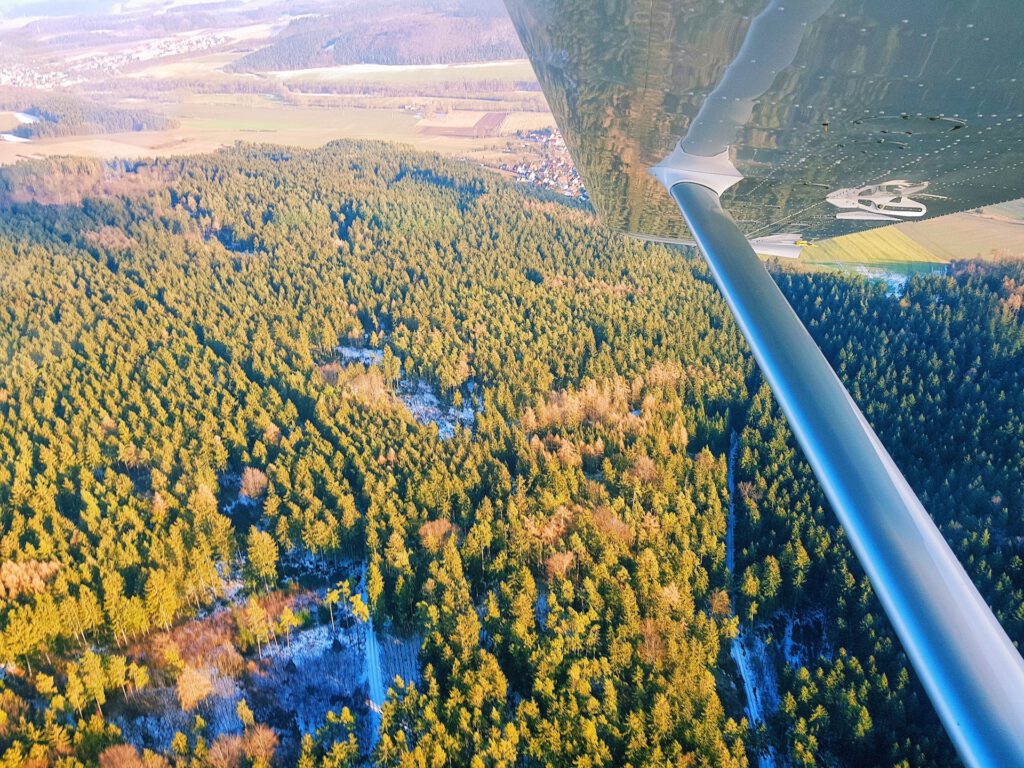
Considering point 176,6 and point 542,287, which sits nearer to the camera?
point 542,287

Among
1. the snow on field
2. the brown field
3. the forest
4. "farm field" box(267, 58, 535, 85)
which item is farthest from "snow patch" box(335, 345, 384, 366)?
"farm field" box(267, 58, 535, 85)

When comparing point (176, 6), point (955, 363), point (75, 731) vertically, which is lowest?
point (75, 731)

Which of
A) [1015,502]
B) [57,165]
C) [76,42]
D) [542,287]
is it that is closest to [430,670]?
[1015,502]

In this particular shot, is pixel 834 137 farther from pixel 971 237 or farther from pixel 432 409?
pixel 971 237

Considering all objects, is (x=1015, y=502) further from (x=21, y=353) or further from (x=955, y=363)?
(x=21, y=353)

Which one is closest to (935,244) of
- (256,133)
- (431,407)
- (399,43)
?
(431,407)

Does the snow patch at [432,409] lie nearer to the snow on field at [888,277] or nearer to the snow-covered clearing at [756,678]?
the snow-covered clearing at [756,678]

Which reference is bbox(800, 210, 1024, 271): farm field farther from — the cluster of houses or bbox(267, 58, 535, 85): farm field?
bbox(267, 58, 535, 85): farm field
